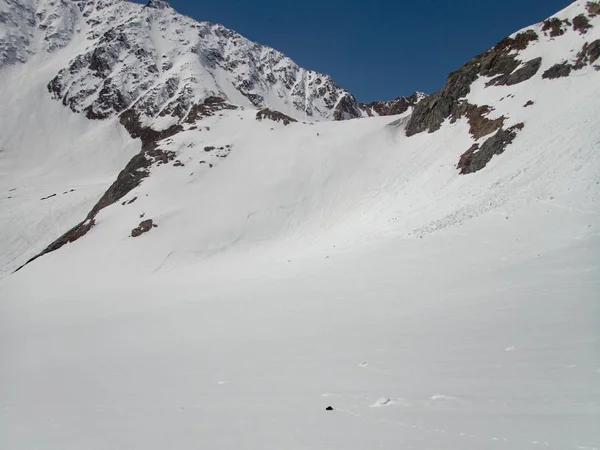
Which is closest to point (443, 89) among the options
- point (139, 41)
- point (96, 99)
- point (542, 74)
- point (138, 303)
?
point (542, 74)

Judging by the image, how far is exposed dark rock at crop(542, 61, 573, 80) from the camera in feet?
91.5

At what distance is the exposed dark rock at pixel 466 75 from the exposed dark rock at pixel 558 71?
3.67 m

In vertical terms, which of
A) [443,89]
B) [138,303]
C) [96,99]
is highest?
[96,99]

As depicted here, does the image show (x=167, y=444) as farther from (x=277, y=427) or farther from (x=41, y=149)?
(x=41, y=149)

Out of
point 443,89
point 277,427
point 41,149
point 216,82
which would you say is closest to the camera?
point 277,427

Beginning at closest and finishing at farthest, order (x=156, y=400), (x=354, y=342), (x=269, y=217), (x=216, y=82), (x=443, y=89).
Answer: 1. (x=156, y=400)
2. (x=354, y=342)
3. (x=269, y=217)
4. (x=443, y=89)
5. (x=216, y=82)

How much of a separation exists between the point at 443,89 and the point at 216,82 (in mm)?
93212

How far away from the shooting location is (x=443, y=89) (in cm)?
3759

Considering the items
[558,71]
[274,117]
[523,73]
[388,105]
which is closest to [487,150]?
[558,71]

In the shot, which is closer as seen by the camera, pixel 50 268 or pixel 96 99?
pixel 50 268

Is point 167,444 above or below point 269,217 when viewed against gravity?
below

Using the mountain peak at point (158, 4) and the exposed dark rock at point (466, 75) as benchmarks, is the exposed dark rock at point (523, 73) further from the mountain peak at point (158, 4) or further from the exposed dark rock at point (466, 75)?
the mountain peak at point (158, 4)

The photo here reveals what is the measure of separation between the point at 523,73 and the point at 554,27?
23.4ft

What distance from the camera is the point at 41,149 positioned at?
89.0 metres
